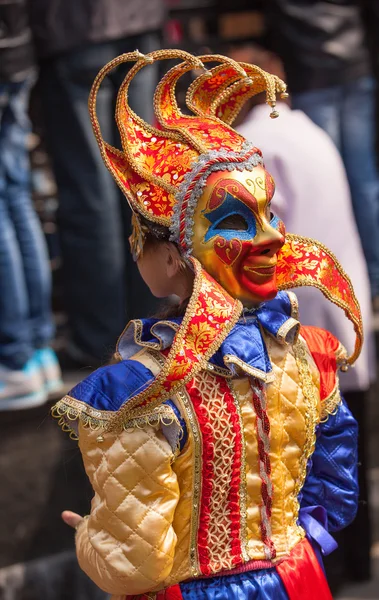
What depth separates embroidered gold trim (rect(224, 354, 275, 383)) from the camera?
7.06ft

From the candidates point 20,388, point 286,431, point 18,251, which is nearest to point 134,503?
point 286,431

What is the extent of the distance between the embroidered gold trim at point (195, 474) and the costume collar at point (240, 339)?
86mm

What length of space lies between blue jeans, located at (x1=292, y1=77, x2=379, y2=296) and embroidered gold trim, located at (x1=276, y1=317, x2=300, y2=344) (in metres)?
2.67

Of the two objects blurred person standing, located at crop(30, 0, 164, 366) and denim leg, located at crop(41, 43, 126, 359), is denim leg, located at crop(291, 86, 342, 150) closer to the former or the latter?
blurred person standing, located at crop(30, 0, 164, 366)

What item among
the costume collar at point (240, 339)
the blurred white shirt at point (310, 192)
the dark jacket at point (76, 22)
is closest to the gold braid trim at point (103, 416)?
the costume collar at point (240, 339)

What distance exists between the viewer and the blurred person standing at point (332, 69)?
15.9 feet

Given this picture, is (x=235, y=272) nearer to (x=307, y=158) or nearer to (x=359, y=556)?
(x=307, y=158)

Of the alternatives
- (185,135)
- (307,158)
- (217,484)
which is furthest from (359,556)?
(185,135)

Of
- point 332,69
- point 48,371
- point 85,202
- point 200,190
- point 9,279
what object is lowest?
point 48,371

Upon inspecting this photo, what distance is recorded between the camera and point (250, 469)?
2.24 metres

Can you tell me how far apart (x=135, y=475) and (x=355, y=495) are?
0.63 m

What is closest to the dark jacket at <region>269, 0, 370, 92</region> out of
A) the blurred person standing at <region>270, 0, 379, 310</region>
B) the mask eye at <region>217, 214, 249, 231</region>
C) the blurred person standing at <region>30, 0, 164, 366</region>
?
the blurred person standing at <region>270, 0, 379, 310</region>

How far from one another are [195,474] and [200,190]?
1.76 feet

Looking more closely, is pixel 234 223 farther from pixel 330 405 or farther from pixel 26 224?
pixel 26 224
